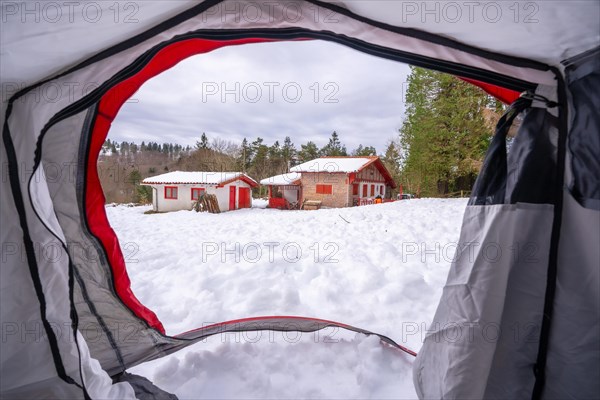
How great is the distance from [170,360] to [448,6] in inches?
93.0

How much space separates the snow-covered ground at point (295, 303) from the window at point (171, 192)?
406 inches

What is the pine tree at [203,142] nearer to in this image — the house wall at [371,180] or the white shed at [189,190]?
the white shed at [189,190]

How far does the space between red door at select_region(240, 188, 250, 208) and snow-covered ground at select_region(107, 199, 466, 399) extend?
10737 millimetres

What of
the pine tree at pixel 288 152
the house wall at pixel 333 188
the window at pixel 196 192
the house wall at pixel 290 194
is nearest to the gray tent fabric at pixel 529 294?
the window at pixel 196 192

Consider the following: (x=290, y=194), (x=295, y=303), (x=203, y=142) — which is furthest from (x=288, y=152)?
(x=295, y=303)

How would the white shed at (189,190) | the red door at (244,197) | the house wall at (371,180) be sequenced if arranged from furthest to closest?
the house wall at (371,180) < the red door at (244,197) < the white shed at (189,190)

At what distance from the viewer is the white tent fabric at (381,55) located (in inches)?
37.2

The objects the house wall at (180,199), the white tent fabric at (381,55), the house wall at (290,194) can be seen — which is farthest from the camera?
the house wall at (290,194)

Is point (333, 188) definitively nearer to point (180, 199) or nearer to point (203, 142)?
point (180, 199)

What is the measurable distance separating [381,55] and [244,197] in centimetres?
1545

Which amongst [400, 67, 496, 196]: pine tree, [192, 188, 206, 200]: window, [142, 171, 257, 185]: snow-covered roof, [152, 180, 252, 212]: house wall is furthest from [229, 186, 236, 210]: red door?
[400, 67, 496, 196]: pine tree

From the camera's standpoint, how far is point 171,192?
1498 cm

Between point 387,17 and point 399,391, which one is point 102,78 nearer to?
point 387,17

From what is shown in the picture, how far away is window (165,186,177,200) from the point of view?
14922mm
